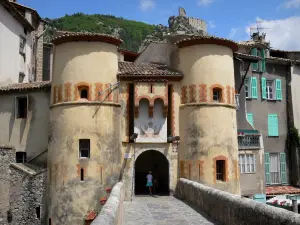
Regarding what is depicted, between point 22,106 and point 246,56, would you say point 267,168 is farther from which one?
point 22,106

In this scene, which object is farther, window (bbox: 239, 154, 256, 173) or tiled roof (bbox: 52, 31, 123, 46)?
window (bbox: 239, 154, 256, 173)

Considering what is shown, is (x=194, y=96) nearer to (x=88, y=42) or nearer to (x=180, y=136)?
(x=180, y=136)

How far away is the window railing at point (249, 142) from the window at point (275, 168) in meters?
3.46

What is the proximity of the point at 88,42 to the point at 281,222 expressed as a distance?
18.6 metres

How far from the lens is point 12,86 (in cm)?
2778

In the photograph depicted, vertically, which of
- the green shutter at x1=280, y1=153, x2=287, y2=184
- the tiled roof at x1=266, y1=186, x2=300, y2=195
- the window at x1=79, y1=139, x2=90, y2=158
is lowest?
the tiled roof at x1=266, y1=186, x2=300, y2=195

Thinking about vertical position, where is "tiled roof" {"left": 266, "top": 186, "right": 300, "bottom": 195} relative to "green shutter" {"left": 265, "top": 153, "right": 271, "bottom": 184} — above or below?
below

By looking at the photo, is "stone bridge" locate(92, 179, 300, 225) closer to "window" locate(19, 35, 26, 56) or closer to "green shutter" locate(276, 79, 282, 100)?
"green shutter" locate(276, 79, 282, 100)

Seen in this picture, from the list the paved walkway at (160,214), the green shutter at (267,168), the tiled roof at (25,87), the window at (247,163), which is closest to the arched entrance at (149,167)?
the window at (247,163)

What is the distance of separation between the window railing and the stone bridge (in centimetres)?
688

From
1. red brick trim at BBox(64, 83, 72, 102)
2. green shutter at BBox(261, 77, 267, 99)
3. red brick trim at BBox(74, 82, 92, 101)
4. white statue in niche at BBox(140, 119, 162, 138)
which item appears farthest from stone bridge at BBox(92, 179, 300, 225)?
A: green shutter at BBox(261, 77, 267, 99)

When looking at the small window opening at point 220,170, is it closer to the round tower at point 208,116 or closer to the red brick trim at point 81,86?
the round tower at point 208,116

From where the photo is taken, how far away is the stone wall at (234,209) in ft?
25.9

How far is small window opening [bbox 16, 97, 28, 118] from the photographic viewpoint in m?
27.1
